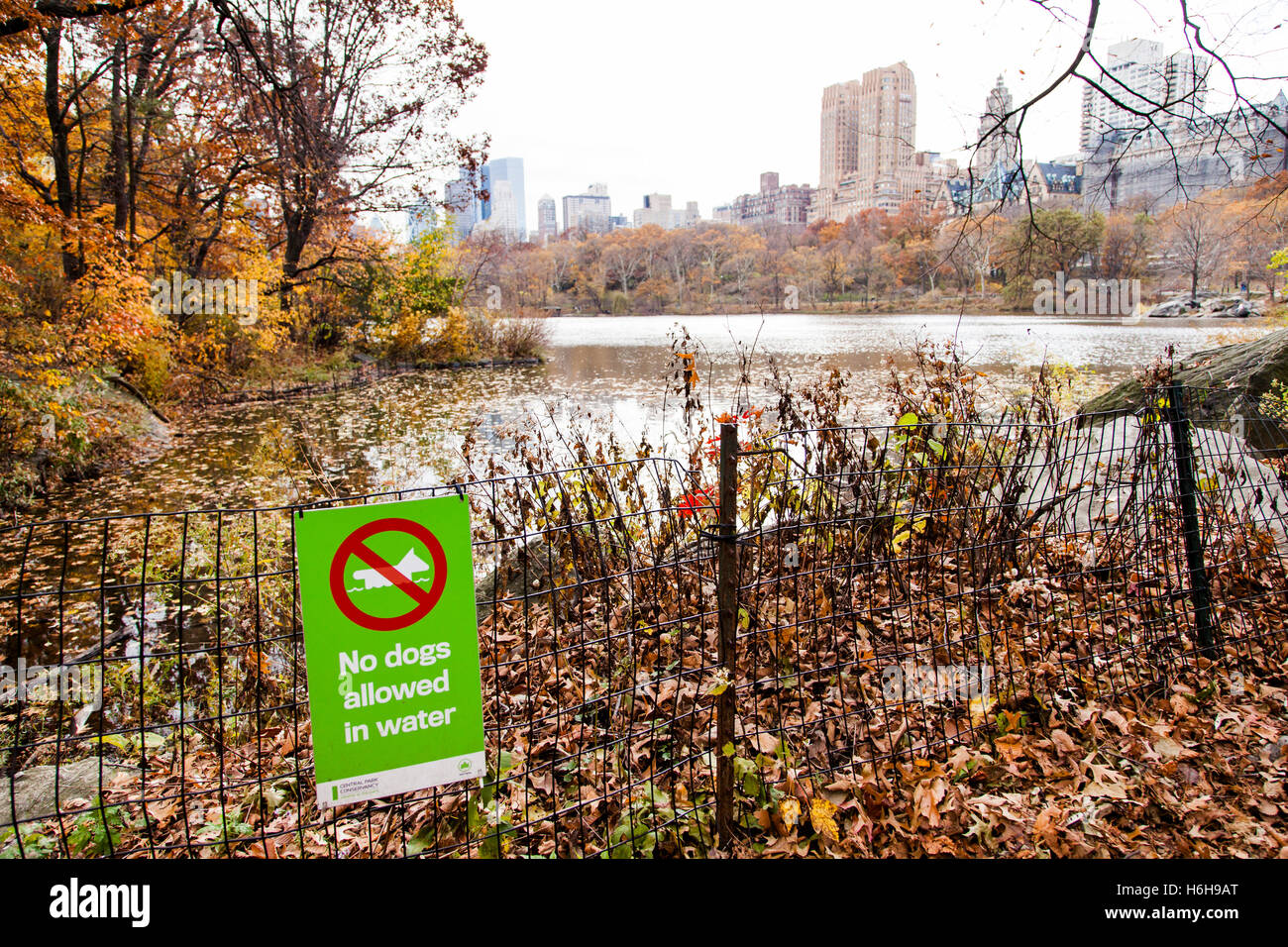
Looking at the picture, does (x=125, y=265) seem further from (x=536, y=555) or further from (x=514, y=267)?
(x=514, y=267)

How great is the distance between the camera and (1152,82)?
501 centimetres

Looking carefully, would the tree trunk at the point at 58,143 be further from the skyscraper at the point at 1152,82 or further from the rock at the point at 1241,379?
the rock at the point at 1241,379

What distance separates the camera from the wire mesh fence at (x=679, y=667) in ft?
8.43

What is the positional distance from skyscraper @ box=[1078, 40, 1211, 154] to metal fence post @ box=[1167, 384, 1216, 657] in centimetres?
242

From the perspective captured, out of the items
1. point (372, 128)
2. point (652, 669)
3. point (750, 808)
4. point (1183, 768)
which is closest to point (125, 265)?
point (372, 128)

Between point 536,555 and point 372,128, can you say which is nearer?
point 536,555

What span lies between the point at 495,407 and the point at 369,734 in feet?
47.1

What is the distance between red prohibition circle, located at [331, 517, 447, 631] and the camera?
77.4 inches

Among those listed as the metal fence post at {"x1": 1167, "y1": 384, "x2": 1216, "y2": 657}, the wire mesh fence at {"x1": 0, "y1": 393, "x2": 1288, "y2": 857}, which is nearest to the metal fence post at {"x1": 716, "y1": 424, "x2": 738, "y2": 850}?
the wire mesh fence at {"x1": 0, "y1": 393, "x2": 1288, "y2": 857}

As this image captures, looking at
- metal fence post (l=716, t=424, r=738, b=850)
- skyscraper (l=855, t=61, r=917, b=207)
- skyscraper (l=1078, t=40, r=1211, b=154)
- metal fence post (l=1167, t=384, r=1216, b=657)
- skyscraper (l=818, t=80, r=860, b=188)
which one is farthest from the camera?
skyscraper (l=818, t=80, r=860, b=188)

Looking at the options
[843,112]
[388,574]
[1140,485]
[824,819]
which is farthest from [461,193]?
[824,819]

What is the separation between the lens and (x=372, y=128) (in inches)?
Answer: 858

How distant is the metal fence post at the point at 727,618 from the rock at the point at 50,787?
225 cm

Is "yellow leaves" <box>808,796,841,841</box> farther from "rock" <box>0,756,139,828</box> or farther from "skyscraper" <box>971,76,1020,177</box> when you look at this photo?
"skyscraper" <box>971,76,1020,177</box>
